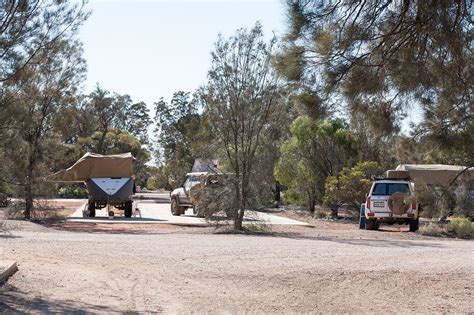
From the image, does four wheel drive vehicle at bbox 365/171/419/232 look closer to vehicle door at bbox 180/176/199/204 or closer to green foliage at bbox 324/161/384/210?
green foliage at bbox 324/161/384/210

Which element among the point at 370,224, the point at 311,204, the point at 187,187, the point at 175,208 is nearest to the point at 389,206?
the point at 370,224

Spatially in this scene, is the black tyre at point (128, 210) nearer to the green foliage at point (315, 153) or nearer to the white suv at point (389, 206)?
the green foliage at point (315, 153)

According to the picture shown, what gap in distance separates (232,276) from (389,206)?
15.5 meters

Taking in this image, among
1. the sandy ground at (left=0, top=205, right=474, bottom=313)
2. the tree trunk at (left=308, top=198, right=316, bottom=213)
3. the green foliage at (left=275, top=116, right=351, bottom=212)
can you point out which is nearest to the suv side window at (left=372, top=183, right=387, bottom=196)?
the sandy ground at (left=0, top=205, right=474, bottom=313)

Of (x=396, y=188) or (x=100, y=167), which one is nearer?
(x=396, y=188)

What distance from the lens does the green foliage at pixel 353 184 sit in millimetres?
35188

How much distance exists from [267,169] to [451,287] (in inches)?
591

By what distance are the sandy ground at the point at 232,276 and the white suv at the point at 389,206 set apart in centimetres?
556

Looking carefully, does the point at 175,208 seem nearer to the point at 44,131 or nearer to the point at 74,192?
the point at 44,131

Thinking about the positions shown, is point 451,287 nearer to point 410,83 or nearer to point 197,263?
point 410,83

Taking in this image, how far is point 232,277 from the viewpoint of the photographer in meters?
13.4

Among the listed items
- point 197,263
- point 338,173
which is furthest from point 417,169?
point 197,263

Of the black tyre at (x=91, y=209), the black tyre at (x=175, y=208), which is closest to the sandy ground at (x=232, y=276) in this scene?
the black tyre at (x=91, y=209)

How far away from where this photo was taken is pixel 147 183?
8988 centimetres
